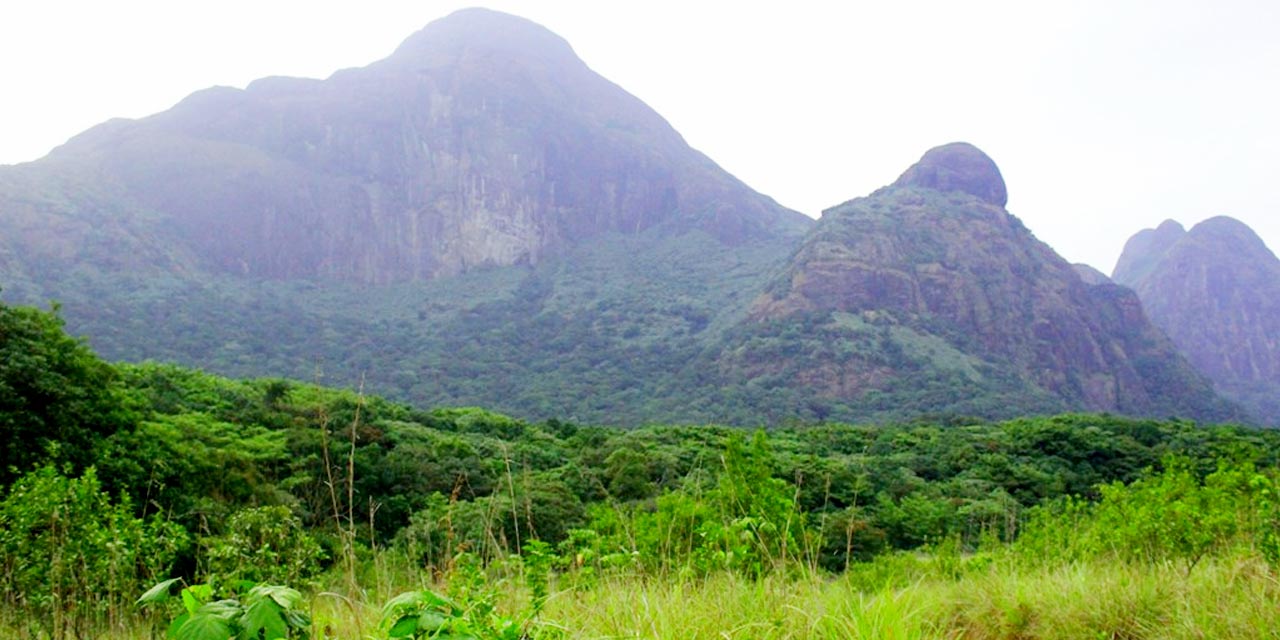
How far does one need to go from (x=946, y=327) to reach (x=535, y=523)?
96825 millimetres

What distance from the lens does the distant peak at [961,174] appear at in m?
135

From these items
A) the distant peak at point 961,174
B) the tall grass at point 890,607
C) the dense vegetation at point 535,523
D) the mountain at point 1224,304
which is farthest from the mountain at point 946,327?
the tall grass at point 890,607

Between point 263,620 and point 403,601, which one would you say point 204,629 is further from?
point 403,601

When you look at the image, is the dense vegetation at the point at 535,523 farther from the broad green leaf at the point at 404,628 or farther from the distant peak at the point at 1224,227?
the distant peak at the point at 1224,227

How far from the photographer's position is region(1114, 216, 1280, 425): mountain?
15416 centimetres

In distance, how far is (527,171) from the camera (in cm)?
15900

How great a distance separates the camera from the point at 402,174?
6068 inches

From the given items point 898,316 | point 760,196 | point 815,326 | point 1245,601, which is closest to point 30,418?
point 1245,601

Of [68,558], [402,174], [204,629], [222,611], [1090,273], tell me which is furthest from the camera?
[1090,273]

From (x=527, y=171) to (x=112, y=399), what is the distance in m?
148

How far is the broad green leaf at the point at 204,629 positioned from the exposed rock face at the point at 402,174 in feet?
455

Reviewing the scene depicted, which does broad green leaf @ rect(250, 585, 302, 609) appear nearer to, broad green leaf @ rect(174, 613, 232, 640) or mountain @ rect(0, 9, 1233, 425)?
broad green leaf @ rect(174, 613, 232, 640)

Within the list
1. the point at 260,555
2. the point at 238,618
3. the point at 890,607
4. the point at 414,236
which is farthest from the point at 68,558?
the point at 414,236

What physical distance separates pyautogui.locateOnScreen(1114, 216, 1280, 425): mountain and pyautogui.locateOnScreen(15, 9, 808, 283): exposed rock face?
288 ft
